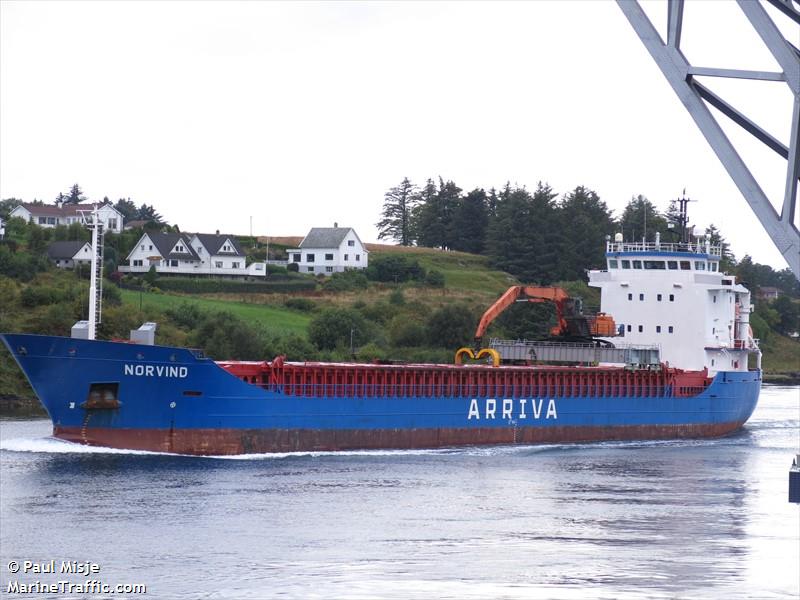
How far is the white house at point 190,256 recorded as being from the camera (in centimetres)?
8294

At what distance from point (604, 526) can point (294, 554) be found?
753 cm

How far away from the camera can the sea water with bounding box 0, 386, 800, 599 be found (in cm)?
2056

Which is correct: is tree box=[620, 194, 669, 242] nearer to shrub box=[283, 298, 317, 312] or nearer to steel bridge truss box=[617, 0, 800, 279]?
shrub box=[283, 298, 317, 312]

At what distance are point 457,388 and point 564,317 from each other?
29.4 ft

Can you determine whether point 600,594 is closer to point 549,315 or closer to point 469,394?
point 469,394

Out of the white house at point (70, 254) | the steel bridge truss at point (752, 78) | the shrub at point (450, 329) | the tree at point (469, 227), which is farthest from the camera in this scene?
the tree at point (469, 227)

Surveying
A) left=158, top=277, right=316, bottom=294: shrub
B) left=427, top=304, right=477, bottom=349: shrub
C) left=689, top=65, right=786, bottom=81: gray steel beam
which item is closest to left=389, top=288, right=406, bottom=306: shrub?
left=158, top=277, right=316, bottom=294: shrub

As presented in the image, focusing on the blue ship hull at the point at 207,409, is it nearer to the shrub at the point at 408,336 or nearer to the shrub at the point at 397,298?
the shrub at the point at 408,336

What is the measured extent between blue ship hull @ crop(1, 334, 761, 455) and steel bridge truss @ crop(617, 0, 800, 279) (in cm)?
2830

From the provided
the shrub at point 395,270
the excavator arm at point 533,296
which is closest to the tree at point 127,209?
the shrub at point 395,270

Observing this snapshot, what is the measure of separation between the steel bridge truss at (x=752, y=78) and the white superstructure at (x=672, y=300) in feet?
136

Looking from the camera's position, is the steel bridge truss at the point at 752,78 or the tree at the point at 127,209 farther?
the tree at the point at 127,209

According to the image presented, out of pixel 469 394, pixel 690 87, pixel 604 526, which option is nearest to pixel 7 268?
pixel 469 394

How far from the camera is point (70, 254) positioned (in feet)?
260
